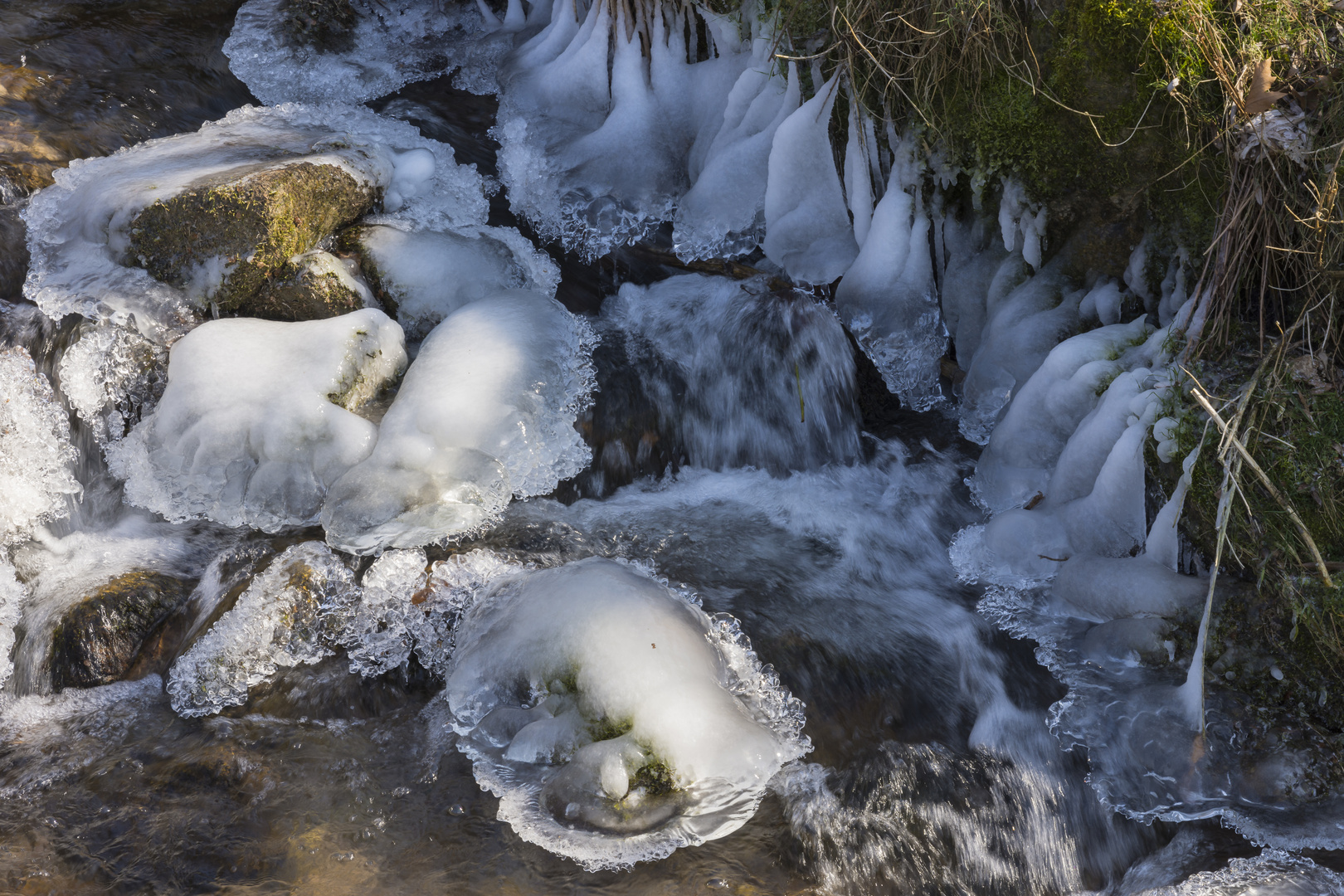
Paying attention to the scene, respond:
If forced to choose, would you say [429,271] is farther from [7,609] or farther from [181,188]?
[7,609]

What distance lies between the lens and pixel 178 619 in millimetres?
2775

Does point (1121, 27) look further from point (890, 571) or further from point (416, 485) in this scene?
point (416, 485)

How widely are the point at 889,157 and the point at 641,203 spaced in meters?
1.19

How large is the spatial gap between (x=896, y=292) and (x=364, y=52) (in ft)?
11.7

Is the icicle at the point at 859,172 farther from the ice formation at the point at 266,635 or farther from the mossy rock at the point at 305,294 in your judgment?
the ice formation at the point at 266,635

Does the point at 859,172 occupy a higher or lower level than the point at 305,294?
higher

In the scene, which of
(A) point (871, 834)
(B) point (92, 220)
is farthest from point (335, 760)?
(B) point (92, 220)

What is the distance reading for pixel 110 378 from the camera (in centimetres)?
316

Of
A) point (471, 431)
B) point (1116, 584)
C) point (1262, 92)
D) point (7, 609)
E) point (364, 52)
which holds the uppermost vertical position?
point (364, 52)

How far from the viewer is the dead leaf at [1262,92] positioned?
91.4 inches

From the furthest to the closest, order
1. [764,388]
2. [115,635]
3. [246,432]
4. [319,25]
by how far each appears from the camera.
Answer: [319,25] → [764,388] → [246,432] → [115,635]

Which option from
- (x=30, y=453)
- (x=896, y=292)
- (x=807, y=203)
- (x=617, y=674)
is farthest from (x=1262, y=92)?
(x=30, y=453)

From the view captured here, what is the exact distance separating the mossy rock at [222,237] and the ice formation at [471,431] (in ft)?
2.25

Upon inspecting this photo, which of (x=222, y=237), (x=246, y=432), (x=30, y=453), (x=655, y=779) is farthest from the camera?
(x=222, y=237)
